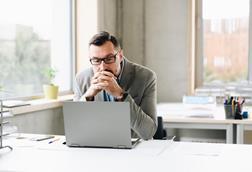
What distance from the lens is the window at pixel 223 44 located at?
4.75 meters

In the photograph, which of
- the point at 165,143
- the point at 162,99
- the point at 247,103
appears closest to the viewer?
the point at 165,143

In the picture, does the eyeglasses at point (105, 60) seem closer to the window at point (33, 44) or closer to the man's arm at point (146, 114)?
the man's arm at point (146, 114)

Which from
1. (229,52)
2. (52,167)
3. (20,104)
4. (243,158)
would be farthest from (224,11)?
(52,167)

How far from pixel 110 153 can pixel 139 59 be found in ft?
9.73

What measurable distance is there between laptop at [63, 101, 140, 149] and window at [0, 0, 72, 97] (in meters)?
1.29

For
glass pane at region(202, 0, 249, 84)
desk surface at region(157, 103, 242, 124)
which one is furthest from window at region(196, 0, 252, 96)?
desk surface at region(157, 103, 242, 124)

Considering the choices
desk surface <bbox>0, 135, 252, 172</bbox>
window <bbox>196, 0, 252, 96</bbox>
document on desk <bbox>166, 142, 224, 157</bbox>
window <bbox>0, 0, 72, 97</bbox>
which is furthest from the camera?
window <bbox>196, 0, 252, 96</bbox>

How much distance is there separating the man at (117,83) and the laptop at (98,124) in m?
0.21

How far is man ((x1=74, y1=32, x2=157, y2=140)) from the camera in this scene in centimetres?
217

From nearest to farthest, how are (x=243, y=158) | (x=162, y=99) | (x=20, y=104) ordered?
(x=243, y=158) → (x=20, y=104) → (x=162, y=99)

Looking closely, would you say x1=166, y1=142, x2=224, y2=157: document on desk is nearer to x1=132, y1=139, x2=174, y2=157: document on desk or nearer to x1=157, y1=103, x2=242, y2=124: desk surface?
x1=132, y1=139, x2=174, y2=157: document on desk

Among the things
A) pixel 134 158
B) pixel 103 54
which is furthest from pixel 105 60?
pixel 134 158

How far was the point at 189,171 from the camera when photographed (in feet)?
5.16

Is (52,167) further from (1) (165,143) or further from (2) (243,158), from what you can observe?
→ (2) (243,158)
